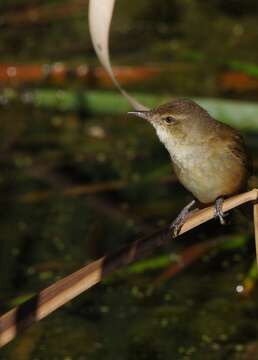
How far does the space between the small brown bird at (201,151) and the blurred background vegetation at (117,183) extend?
0.19m

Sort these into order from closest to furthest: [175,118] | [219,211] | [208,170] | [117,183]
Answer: [219,211], [208,170], [175,118], [117,183]

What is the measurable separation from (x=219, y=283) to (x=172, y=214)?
871 mm

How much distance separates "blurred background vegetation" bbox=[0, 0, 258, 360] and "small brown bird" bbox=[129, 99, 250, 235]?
19cm

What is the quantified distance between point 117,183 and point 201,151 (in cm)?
268

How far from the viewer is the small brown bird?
4699 millimetres

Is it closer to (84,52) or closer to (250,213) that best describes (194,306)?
(250,213)

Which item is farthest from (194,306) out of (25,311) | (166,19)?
(166,19)

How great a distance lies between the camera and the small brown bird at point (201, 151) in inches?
185

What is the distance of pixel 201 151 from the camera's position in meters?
4.81

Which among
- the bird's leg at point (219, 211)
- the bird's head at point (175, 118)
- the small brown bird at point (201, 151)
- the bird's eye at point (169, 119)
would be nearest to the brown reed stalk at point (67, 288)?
the bird's leg at point (219, 211)

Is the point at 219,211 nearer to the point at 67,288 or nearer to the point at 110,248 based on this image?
the point at 67,288

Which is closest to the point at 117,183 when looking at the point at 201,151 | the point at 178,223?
the point at 201,151

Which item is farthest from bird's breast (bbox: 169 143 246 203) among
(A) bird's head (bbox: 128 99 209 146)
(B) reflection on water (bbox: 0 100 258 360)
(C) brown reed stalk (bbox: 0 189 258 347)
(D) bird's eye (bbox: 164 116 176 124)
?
(B) reflection on water (bbox: 0 100 258 360)

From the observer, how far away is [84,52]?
32.8 ft
